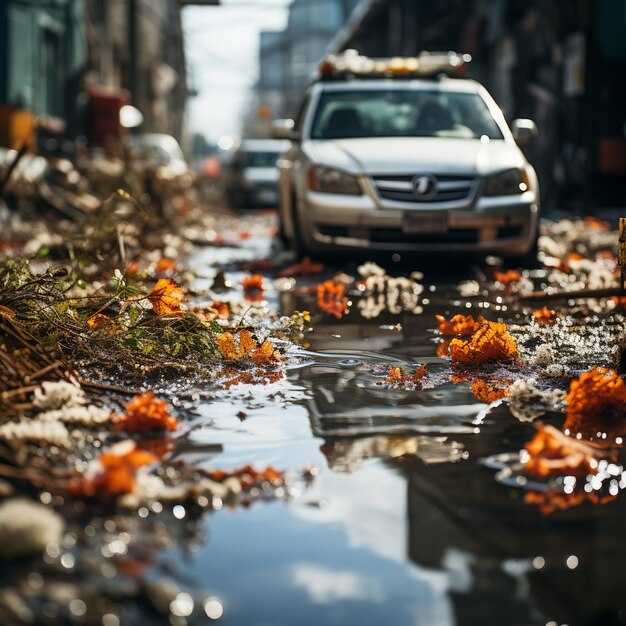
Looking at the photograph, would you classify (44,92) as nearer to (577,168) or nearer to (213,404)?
(577,168)

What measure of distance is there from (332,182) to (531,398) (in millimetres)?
5744

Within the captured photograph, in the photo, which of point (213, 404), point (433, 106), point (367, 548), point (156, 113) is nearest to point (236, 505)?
point (367, 548)

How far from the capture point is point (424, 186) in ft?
33.4

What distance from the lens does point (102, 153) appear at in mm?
22203

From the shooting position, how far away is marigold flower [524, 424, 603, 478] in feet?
12.0

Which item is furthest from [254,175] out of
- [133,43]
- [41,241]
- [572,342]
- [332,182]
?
[572,342]

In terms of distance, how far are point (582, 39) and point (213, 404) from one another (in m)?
18.7

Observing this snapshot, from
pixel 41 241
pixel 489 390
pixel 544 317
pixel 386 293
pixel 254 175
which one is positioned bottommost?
pixel 254 175

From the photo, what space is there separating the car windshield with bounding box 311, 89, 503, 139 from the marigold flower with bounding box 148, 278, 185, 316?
235 inches

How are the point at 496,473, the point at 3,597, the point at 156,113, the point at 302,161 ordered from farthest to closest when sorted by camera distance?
the point at 156,113, the point at 302,161, the point at 496,473, the point at 3,597

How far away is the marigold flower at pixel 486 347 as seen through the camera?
562 cm

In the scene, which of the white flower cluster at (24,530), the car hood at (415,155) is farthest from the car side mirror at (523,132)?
the white flower cluster at (24,530)

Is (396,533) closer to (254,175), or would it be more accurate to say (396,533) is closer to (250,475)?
(250,475)

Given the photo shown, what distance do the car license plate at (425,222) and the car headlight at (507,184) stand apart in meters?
0.45
